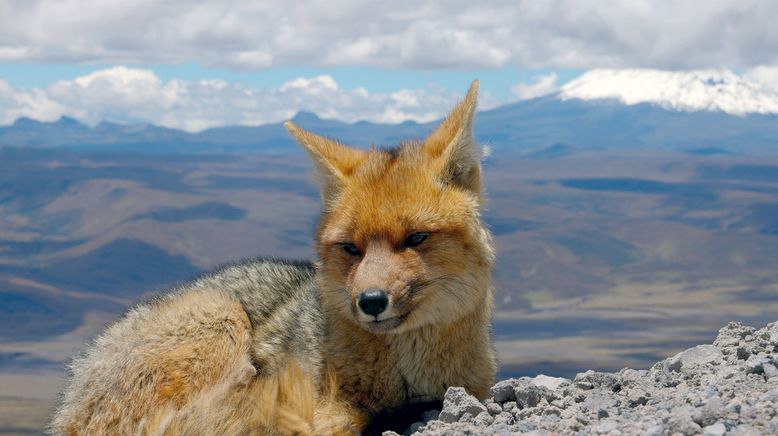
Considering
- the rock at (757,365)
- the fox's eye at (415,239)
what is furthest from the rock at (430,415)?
the rock at (757,365)

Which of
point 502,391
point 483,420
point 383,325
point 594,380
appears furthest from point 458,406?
point 594,380

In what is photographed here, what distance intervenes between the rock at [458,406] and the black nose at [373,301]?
121 centimetres

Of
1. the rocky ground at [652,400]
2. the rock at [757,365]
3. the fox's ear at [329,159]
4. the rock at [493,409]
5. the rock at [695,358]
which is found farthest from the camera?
the rock at [695,358]

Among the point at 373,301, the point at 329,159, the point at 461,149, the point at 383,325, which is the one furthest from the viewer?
the point at 329,159

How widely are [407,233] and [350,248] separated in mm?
636

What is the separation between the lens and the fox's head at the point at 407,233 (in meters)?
9.22

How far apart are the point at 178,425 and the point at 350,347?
1963 mm

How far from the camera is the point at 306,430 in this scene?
8.98m

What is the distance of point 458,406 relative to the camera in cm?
933

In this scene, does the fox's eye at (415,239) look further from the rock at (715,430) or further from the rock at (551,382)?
the rock at (715,430)

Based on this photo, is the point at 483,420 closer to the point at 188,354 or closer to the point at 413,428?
the point at 413,428

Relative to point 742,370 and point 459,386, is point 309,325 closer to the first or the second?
point 459,386

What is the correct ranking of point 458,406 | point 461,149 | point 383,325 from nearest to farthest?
point 383,325
point 458,406
point 461,149

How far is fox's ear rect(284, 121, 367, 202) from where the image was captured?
10336mm
